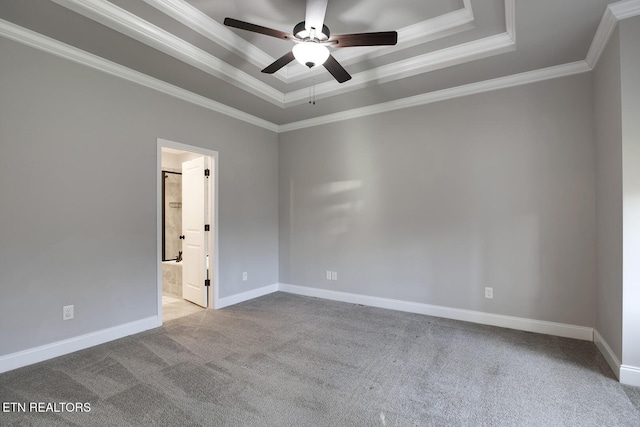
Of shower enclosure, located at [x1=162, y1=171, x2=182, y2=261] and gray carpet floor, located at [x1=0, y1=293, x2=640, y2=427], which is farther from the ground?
shower enclosure, located at [x1=162, y1=171, x2=182, y2=261]

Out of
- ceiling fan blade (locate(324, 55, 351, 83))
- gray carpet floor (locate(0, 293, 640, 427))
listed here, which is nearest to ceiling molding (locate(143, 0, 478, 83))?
ceiling fan blade (locate(324, 55, 351, 83))

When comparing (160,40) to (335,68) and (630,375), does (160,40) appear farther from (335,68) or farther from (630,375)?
(630,375)

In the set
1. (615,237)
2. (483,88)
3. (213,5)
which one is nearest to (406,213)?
(483,88)

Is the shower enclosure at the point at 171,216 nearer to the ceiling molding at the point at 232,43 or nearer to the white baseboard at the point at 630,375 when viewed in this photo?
the ceiling molding at the point at 232,43

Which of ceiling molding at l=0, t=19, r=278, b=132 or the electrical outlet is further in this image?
the electrical outlet

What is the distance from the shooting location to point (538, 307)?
10.3 ft

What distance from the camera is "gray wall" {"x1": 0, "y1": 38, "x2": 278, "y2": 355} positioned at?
2439 mm

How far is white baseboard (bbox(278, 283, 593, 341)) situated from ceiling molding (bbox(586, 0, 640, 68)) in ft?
8.42

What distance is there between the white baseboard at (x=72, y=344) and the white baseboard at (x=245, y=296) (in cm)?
83

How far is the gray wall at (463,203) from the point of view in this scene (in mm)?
3014

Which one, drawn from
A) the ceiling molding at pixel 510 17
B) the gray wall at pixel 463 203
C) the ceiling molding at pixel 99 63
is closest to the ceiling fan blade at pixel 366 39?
the ceiling molding at pixel 510 17

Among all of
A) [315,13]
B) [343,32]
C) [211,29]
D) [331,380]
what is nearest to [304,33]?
[315,13]

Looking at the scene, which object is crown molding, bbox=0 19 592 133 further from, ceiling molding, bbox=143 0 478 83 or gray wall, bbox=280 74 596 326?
ceiling molding, bbox=143 0 478 83

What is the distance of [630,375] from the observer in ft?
7.18
